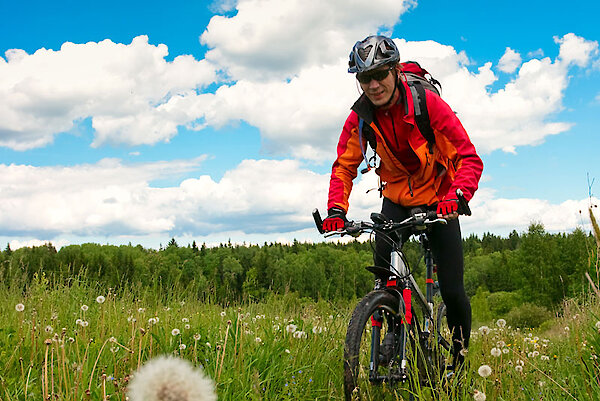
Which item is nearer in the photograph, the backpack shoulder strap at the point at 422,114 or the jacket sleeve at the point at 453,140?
the jacket sleeve at the point at 453,140

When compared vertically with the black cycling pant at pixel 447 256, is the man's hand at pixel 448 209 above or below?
above

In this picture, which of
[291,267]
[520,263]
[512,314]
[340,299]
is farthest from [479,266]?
[340,299]

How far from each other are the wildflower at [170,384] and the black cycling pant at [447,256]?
140 inches

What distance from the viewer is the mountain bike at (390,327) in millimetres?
3678

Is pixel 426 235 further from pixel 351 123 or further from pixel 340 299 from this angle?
pixel 340 299

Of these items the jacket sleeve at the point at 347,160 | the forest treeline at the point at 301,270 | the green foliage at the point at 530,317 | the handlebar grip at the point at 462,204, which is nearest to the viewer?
the handlebar grip at the point at 462,204

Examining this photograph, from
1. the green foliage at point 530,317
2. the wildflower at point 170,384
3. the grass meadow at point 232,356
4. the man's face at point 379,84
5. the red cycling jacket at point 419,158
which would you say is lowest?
the green foliage at point 530,317

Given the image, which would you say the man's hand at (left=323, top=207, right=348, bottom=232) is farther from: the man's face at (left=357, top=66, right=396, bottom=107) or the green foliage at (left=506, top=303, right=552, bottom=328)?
the green foliage at (left=506, top=303, right=552, bottom=328)

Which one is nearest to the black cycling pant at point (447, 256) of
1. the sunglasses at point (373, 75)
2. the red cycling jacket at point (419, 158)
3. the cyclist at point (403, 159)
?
the cyclist at point (403, 159)

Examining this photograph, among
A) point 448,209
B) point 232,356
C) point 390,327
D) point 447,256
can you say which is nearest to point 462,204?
point 448,209

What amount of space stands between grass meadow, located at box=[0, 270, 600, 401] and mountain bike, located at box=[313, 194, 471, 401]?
0.21m

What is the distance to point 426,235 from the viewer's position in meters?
4.66

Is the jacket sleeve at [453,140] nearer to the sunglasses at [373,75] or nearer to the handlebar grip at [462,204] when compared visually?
the handlebar grip at [462,204]

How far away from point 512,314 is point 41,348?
2337 inches
